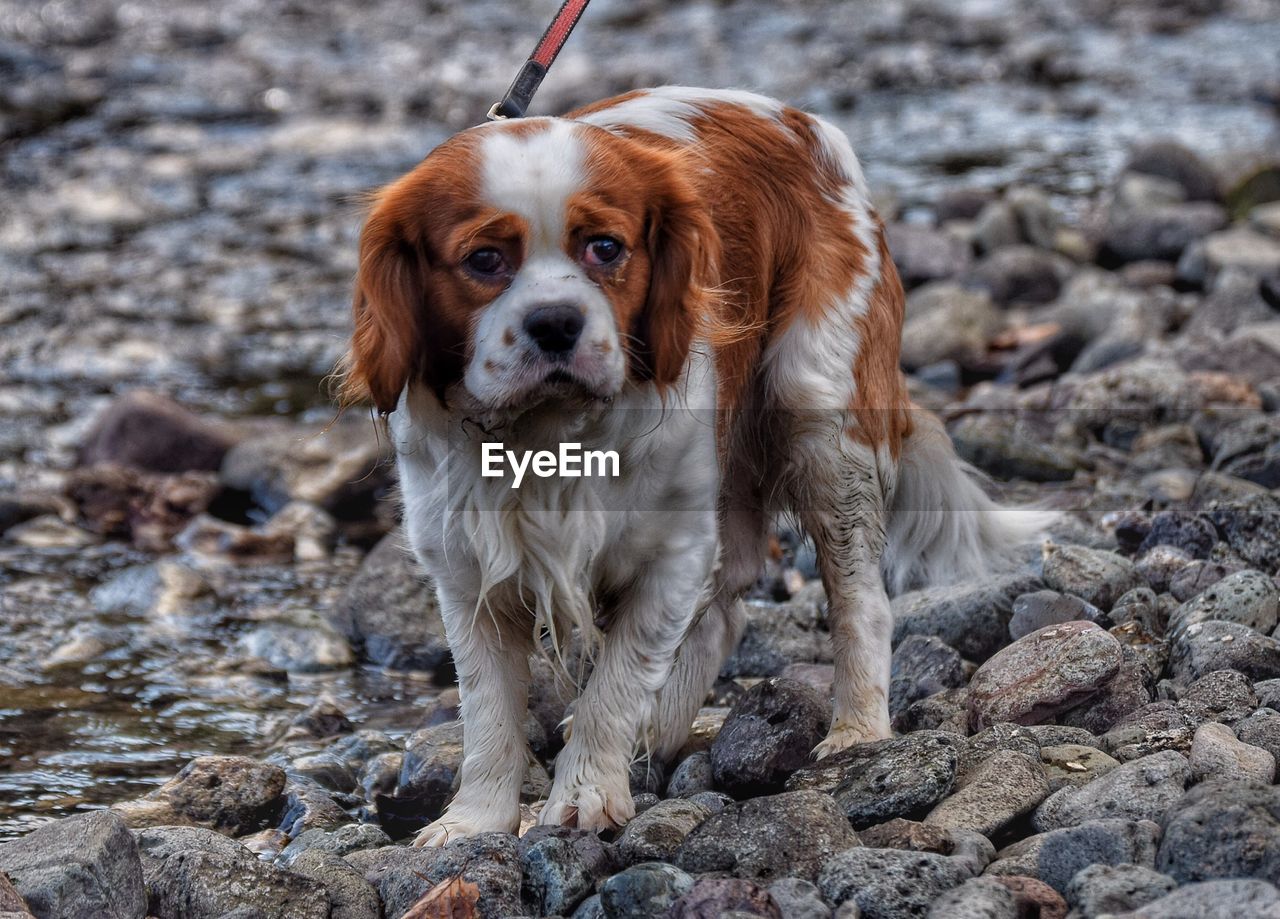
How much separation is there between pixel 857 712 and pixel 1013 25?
10.3 metres

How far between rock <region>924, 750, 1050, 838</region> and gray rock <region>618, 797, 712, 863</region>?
0.38 meters

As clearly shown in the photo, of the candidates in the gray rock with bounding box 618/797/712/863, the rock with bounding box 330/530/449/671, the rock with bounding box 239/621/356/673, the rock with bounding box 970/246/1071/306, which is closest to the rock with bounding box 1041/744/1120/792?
the gray rock with bounding box 618/797/712/863

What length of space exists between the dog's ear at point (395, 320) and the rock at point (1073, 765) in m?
1.17

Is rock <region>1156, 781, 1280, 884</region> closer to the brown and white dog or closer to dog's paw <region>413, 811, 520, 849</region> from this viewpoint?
the brown and white dog

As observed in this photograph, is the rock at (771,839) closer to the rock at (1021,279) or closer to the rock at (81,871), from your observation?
the rock at (81,871)

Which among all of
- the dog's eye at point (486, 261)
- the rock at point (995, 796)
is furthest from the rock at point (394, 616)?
the rock at point (995, 796)

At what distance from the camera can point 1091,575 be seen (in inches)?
142

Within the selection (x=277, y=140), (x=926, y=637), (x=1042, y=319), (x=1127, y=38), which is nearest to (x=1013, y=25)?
(x=1127, y=38)

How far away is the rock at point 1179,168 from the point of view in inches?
307

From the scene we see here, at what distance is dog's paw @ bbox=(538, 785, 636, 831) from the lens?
9.23ft

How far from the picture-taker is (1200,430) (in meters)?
4.89

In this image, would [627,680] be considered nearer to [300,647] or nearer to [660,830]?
[660,830]

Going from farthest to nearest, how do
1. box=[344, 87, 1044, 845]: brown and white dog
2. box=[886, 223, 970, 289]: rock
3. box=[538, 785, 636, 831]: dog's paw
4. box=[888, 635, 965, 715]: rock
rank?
1. box=[886, 223, 970, 289]: rock
2. box=[888, 635, 965, 715]: rock
3. box=[538, 785, 636, 831]: dog's paw
4. box=[344, 87, 1044, 845]: brown and white dog

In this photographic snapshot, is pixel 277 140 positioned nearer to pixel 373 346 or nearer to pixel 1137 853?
pixel 373 346
